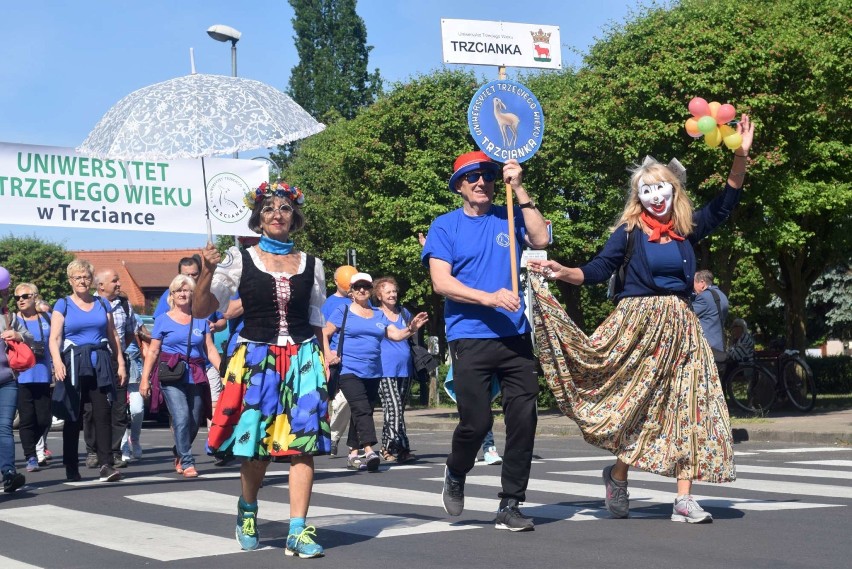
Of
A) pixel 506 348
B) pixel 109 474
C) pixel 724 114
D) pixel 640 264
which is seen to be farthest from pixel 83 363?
pixel 724 114

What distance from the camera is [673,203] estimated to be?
284 inches

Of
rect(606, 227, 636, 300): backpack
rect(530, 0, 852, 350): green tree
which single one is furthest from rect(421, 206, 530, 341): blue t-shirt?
rect(530, 0, 852, 350): green tree

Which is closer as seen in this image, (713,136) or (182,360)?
(713,136)

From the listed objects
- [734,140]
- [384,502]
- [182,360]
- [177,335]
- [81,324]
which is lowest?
[384,502]

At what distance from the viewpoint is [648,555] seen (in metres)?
5.82

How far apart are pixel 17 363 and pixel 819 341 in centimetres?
4292

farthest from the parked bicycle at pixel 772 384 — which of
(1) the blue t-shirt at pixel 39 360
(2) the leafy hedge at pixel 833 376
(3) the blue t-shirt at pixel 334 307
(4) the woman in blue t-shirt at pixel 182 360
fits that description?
(2) the leafy hedge at pixel 833 376

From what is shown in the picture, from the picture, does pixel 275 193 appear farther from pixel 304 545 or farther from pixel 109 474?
pixel 109 474

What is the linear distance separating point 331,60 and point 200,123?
2576 inches

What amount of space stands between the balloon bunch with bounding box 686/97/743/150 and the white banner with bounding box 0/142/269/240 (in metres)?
11.5

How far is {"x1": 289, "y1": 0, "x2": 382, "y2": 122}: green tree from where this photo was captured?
7156 cm

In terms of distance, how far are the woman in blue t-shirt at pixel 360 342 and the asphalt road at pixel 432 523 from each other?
100 centimetres

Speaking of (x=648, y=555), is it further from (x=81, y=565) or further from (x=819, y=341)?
(x=819, y=341)

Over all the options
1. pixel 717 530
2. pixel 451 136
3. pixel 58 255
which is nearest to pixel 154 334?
pixel 717 530
